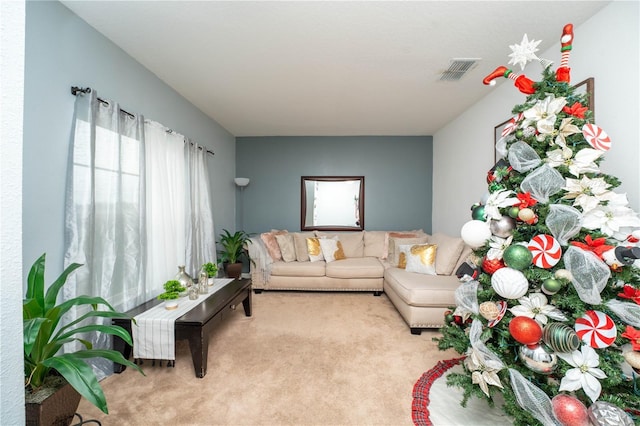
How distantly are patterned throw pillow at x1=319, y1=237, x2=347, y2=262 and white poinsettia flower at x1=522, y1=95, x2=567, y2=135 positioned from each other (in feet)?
10.2

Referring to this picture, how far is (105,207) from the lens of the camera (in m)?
1.99

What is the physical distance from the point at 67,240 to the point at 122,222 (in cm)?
43

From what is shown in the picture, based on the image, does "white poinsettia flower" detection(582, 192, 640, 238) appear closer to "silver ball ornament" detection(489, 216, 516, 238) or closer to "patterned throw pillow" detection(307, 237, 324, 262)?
Answer: "silver ball ornament" detection(489, 216, 516, 238)

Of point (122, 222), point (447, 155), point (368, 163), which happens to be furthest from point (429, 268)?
point (122, 222)

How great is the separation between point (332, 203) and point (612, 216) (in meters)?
3.74

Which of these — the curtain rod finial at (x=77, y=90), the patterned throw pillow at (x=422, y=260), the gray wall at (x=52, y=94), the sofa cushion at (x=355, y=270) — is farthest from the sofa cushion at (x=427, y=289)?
the curtain rod finial at (x=77, y=90)

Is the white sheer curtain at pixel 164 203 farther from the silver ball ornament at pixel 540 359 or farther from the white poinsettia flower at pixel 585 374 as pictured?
the white poinsettia flower at pixel 585 374

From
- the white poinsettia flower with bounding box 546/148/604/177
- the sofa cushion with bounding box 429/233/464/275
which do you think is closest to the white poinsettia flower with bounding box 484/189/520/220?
the white poinsettia flower with bounding box 546/148/604/177

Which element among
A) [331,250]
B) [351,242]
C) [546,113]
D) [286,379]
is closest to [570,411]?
[546,113]

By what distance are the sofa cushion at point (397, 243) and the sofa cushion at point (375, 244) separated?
0.88 ft

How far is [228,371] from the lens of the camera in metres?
1.93

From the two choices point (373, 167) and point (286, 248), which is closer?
point (286, 248)

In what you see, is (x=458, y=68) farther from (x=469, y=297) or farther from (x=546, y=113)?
(x=469, y=297)

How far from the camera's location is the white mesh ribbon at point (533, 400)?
1.13 metres
